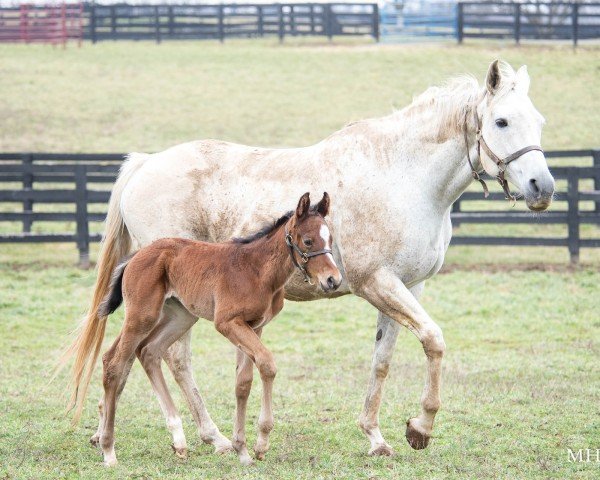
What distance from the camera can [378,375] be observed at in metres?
6.30

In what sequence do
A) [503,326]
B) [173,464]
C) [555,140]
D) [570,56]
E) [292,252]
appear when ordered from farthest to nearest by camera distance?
1. [570,56]
2. [555,140]
3. [503,326]
4. [173,464]
5. [292,252]

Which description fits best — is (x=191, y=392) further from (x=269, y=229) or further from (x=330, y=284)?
(x=330, y=284)

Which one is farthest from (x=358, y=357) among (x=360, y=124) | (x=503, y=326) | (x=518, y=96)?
(x=518, y=96)

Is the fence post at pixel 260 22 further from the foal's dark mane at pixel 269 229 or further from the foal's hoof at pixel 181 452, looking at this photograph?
the foal's hoof at pixel 181 452

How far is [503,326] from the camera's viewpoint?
1109cm

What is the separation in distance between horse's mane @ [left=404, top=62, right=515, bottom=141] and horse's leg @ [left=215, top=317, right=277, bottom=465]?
195 centimetres

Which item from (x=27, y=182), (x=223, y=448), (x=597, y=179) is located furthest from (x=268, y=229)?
(x=27, y=182)

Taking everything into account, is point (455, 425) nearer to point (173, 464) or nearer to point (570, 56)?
point (173, 464)

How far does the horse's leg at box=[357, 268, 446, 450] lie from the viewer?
18.5ft

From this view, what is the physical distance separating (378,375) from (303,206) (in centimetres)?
162

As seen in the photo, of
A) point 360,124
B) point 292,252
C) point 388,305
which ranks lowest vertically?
point 388,305

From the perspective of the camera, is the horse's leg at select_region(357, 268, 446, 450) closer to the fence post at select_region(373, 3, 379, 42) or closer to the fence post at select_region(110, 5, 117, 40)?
the fence post at select_region(373, 3, 379, 42)

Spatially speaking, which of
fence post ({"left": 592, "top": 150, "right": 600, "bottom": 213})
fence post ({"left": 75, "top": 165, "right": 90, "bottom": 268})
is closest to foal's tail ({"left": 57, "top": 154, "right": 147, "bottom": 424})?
fence post ({"left": 75, "top": 165, "right": 90, "bottom": 268})

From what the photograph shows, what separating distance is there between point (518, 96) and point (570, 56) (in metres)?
29.3
